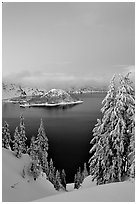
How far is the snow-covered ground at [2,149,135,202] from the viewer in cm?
593

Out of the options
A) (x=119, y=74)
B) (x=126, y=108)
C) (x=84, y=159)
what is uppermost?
(x=119, y=74)

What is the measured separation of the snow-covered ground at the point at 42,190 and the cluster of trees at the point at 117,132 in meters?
2.28

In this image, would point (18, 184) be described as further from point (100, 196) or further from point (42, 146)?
point (100, 196)

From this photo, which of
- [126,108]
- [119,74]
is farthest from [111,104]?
[119,74]

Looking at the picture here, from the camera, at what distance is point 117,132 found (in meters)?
13.6

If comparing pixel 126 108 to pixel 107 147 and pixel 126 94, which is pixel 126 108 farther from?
pixel 107 147

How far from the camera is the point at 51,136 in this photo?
264ft

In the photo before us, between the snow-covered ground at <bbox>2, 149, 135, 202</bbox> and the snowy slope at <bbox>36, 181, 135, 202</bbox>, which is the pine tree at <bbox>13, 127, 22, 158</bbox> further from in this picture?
the snowy slope at <bbox>36, 181, 135, 202</bbox>

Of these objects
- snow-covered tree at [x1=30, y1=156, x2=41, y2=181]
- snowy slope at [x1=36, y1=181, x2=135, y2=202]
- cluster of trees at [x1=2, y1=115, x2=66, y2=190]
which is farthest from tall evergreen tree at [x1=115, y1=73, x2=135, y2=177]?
cluster of trees at [x1=2, y1=115, x2=66, y2=190]

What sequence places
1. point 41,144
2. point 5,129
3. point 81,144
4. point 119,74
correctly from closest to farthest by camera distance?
1. point 119,74
2. point 5,129
3. point 41,144
4. point 81,144

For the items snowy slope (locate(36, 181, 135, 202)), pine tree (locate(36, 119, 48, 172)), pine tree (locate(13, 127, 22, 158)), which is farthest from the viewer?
pine tree (locate(36, 119, 48, 172))

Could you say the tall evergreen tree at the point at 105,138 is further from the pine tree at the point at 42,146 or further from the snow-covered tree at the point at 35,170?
the pine tree at the point at 42,146

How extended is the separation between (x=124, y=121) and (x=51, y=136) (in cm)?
6880

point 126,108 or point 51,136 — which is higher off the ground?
point 126,108
